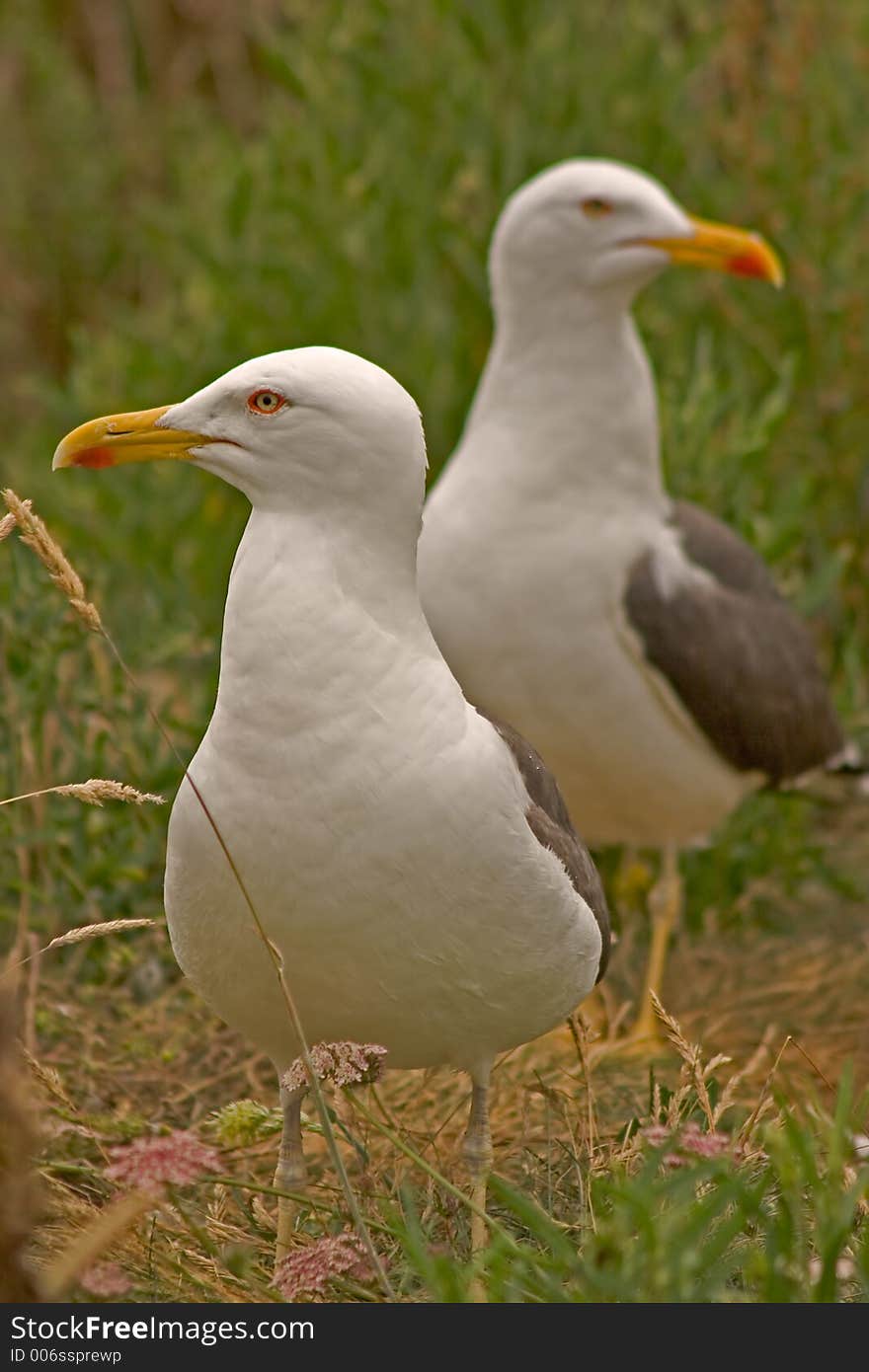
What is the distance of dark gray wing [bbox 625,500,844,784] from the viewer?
421 centimetres

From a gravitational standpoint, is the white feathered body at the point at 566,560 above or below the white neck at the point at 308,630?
below

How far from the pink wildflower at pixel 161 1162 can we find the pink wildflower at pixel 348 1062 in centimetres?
19

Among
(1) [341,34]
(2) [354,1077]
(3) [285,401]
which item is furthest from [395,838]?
(1) [341,34]

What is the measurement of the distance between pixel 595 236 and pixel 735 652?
96 centimetres

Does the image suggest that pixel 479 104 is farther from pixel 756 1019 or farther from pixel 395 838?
pixel 395 838

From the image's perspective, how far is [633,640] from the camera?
13.7 feet

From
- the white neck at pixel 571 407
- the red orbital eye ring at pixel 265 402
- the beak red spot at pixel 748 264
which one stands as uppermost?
the red orbital eye ring at pixel 265 402

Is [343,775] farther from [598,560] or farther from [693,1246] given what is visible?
[598,560]

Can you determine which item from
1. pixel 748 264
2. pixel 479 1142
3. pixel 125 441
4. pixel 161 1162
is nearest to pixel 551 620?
pixel 748 264

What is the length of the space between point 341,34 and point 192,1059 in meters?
3.78

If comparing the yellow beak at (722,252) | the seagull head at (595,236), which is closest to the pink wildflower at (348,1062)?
the seagull head at (595,236)

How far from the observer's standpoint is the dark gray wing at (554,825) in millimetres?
2742

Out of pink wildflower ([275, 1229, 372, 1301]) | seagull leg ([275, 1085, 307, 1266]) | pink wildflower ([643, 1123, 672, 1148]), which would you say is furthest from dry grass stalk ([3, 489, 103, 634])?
pink wildflower ([643, 1123, 672, 1148])

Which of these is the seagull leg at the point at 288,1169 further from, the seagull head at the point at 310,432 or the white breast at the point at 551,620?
the white breast at the point at 551,620
